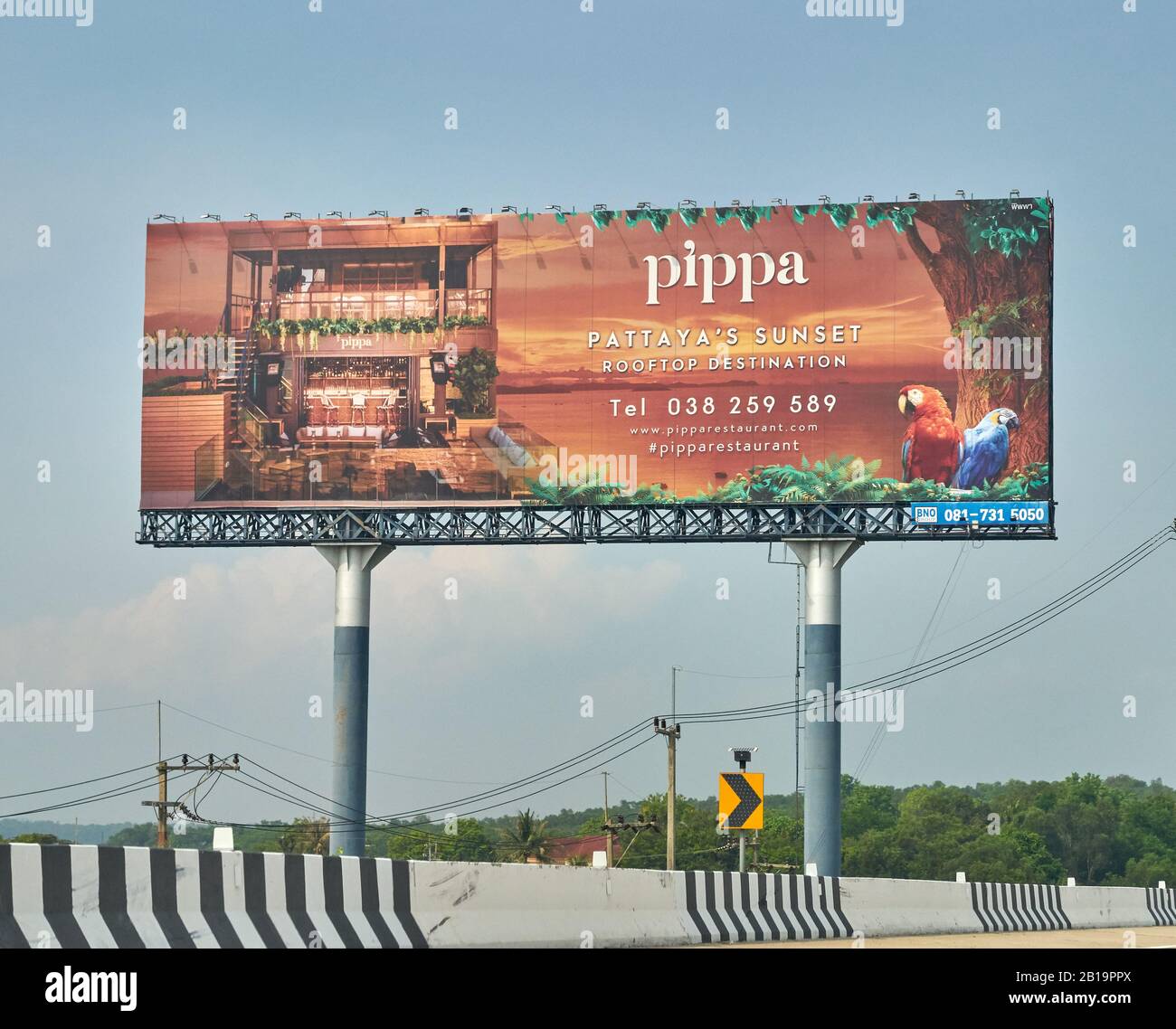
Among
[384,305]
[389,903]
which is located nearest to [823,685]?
[384,305]

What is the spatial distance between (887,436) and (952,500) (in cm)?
203

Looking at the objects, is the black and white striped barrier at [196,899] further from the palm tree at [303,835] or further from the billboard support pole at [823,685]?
the palm tree at [303,835]

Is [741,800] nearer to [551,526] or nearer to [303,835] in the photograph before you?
[551,526]

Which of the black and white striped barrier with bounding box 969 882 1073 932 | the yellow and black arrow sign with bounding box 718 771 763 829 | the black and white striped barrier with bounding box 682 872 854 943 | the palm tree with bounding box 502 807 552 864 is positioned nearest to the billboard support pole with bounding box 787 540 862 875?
the black and white striped barrier with bounding box 969 882 1073 932

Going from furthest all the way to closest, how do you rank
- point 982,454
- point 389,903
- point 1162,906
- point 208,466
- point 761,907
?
point 208,466 < point 982,454 < point 1162,906 < point 761,907 < point 389,903

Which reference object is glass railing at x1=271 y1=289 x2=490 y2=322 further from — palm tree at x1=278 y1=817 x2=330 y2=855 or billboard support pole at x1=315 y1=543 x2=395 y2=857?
palm tree at x1=278 y1=817 x2=330 y2=855

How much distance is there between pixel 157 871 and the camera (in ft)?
37.1

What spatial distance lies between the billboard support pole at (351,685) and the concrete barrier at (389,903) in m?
24.9

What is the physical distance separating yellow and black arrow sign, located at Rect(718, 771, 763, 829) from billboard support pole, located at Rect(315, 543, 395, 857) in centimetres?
2133

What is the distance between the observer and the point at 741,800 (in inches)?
982

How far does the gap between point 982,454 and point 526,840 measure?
68931 mm

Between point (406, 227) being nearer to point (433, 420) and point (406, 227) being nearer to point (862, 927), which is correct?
point (433, 420)

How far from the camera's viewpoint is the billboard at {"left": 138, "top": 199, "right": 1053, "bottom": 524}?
45.6 metres
